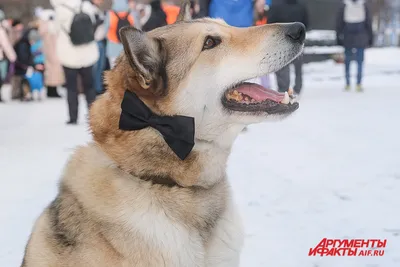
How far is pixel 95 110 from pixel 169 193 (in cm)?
55

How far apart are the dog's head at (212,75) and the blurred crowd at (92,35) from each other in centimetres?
277

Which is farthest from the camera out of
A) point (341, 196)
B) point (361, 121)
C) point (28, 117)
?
point (28, 117)

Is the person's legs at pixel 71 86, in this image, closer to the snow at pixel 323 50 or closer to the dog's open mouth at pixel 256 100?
the dog's open mouth at pixel 256 100

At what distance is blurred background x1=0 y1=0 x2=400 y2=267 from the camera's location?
12.8ft

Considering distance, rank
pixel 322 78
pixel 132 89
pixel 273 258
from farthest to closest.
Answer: pixel 322 78 < pixel 273 258 < pixel 132 89

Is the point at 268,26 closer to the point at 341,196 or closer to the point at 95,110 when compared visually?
the point at 95,110

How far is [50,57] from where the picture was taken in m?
13.8

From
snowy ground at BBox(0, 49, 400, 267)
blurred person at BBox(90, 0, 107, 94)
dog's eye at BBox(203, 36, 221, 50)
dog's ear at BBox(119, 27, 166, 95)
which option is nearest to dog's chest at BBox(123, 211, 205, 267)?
dog's ear at BBox(119, 27, 166, 95)

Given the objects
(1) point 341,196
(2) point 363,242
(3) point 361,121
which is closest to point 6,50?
(3) point 361,121

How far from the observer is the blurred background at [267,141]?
3906mm

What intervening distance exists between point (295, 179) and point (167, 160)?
308 cm

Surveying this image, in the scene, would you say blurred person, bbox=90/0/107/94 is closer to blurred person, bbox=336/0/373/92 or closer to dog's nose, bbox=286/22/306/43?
blurred person, bbox=336/0/373/92

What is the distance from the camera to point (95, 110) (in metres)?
2.45

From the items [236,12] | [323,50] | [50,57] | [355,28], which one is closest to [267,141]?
[236,12]
